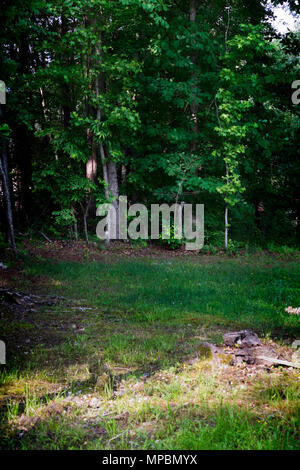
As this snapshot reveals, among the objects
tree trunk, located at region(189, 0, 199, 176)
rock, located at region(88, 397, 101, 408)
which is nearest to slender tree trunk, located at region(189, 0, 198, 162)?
tree trunk, located at region(189, 0, 199, 176)

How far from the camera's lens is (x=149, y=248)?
14.8 meters

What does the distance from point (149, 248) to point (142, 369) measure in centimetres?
1080

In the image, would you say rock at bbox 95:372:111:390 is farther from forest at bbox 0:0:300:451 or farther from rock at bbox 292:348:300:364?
rock at bbox 292:348:300:364

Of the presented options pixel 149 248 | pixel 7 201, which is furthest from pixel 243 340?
pixel 149 248

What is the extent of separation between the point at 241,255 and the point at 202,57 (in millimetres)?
8262

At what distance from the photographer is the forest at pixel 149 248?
123 inches

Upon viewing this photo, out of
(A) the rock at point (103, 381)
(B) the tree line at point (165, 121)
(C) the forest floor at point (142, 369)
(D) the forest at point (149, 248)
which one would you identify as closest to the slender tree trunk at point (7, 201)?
(D) the forest at point (149, 248)

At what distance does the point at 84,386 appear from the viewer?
3.60 meters

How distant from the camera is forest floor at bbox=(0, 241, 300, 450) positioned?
2.79 metres

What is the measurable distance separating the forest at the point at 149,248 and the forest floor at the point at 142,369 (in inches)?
0.9

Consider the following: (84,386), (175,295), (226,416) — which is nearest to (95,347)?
(84,386)
